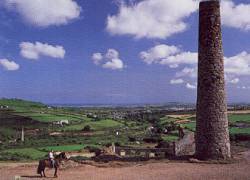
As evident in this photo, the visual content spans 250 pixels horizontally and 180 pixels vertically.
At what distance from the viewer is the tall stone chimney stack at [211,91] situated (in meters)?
23.2

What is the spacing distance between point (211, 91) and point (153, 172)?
18.5 ft

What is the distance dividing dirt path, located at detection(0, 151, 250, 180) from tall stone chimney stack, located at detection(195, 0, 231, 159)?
1276mm

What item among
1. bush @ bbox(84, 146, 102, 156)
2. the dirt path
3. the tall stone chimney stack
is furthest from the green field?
the dirt path

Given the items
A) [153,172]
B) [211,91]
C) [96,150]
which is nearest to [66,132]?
[96,150]

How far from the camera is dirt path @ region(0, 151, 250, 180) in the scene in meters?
19.4

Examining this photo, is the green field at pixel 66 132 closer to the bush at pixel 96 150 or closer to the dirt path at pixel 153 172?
the bush at pixel 96 150

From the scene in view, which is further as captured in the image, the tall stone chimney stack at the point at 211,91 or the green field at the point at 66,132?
the green field at the point at 66,132

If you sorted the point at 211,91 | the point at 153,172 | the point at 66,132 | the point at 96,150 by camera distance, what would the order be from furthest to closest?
the point at 66,132 → the point at 96,150 → the point at 211,91 → the point at 153,172

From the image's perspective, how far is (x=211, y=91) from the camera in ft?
76.3

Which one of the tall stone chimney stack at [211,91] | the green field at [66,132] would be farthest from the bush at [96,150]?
the tall stone chimney stack at [211,91]

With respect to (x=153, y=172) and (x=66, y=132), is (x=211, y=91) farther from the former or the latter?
(x=66, y=132)

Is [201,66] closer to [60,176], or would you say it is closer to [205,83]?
[205,83]

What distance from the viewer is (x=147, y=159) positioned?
82.7 feet

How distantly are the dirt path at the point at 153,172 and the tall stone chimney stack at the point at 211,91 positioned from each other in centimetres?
128
